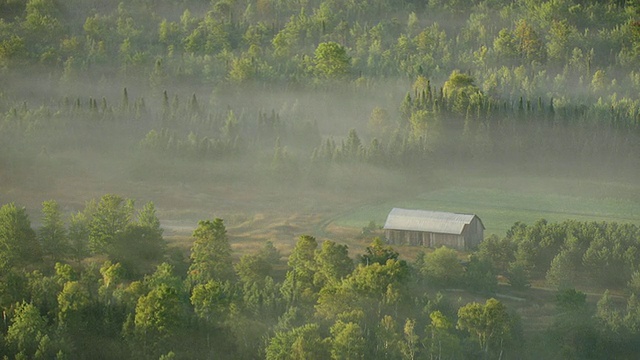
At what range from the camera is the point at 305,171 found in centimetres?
6756

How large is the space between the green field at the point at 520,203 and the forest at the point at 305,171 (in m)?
0.41

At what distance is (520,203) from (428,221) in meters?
8.02

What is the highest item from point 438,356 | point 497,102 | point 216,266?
point 497,102

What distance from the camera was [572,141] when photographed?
73.1m

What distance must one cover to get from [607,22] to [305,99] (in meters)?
31.5

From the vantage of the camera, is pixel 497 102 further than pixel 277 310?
Yes

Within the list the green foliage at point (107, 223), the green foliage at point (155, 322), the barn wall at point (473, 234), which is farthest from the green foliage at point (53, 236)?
the barn wall at point (473, 234)

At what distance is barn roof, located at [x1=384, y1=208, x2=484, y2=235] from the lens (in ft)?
188

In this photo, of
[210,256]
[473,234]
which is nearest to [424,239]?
[473,234]

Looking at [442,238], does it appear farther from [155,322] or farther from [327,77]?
[327,77]

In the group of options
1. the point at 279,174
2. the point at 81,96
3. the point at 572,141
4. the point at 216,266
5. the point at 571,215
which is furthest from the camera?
the point at 81,96

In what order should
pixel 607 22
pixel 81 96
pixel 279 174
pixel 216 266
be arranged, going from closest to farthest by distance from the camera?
pixel 216 266 < pixel 279 174 < pixel 81 96 < pixel 607 22

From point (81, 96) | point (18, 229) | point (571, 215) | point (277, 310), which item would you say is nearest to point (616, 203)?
point (571, 215)

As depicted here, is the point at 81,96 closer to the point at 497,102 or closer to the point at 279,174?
the point at 279,174
